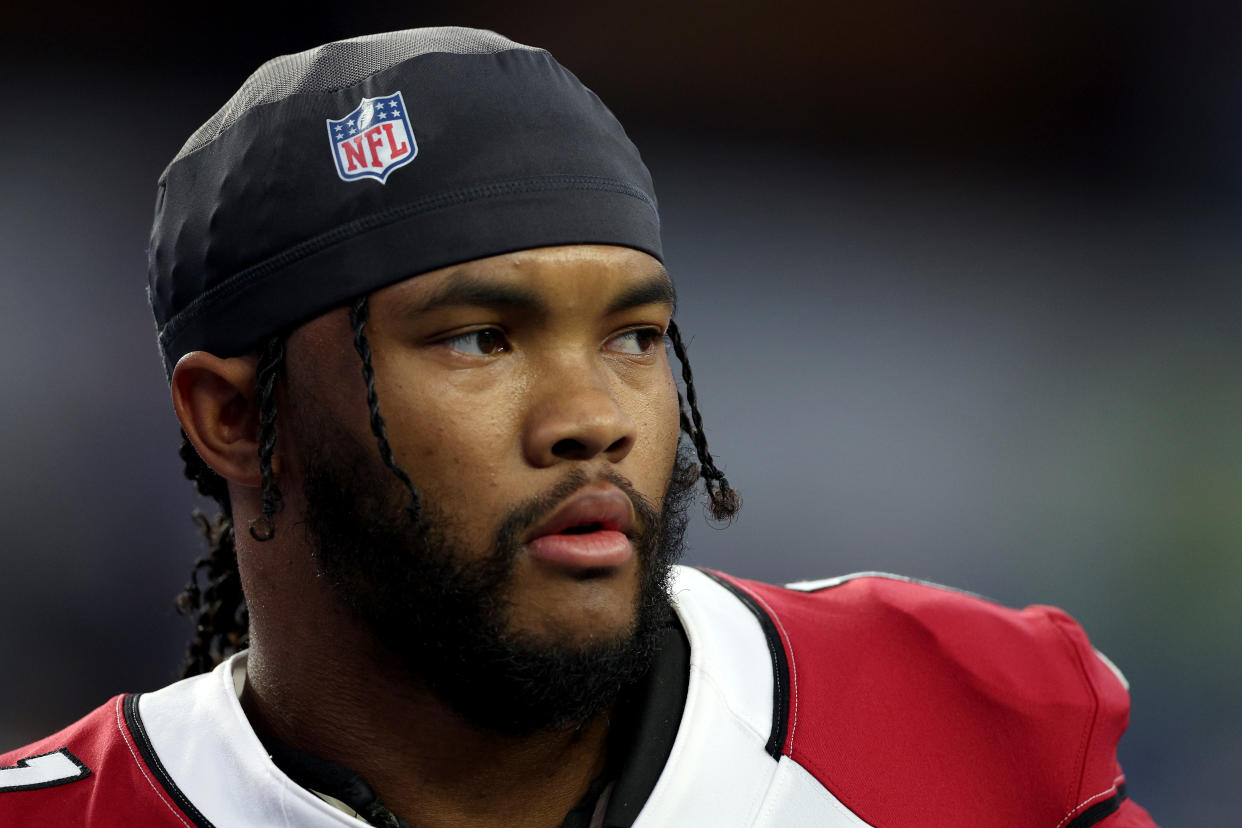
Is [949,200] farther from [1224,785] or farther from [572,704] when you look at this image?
[572,704]

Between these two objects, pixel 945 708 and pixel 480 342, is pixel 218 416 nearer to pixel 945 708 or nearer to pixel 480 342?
pixel 480 342

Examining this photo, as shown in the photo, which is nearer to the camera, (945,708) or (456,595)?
(456,595)

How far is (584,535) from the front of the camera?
1328 mm

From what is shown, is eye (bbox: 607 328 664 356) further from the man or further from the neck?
the neck

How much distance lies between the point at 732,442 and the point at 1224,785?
171 centimetres

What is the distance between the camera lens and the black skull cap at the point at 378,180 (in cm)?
137

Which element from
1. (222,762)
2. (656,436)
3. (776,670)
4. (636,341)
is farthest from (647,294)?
(222,762)

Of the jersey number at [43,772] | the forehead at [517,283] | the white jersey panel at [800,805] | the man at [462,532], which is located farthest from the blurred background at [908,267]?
the forehead at [517,283]

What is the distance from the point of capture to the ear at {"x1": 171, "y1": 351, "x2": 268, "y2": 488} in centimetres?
148

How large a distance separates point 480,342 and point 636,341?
0.21 m

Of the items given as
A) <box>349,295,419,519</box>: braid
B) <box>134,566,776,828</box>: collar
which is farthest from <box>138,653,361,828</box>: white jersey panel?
<box>349,295,419,519</box>: braid

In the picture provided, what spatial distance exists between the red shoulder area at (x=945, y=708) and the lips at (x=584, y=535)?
37cm

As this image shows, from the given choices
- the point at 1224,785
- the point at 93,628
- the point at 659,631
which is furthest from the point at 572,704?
the point at 1224,785

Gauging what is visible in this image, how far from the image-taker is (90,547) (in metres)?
3.29
